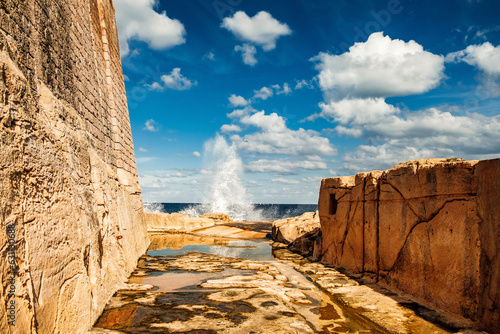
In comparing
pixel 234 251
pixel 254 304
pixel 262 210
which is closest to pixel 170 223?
pixel 234 251

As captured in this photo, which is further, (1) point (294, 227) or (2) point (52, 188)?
(1) point (294, 227)

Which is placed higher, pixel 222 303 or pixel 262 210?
pixel 222 303

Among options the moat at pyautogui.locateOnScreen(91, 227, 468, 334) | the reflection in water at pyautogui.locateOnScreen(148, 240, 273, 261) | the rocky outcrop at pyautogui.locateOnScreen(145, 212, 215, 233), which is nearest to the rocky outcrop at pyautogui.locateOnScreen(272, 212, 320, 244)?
the reflection in water at pyautogui.locateOnScreen(148, 240, 273, 261)

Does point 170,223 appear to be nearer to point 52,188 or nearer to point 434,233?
point 434,233

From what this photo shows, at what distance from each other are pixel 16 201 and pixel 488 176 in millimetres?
5744

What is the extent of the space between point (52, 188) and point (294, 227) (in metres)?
11.8

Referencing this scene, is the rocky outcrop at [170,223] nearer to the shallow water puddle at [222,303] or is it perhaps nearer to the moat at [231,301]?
the moat at [231,301]

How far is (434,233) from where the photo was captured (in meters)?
Answer: 5.72

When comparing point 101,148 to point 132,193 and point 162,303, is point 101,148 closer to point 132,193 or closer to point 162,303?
point 132,193

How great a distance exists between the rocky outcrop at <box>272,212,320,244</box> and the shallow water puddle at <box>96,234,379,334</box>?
4659 mm

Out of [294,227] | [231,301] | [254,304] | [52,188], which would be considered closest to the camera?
[52,188]

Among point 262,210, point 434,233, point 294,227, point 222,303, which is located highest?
point 434,233

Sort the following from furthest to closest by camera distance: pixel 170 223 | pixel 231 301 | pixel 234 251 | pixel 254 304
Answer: pixel 170 223
pixel 234 251
pixel 231 301
pixel 254 304

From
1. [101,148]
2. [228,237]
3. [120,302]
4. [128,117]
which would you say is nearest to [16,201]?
[120,302]
